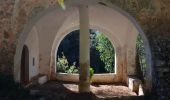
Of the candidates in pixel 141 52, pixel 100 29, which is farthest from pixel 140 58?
pixel 100 29

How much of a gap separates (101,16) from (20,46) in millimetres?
6678

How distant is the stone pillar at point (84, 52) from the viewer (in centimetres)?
1326

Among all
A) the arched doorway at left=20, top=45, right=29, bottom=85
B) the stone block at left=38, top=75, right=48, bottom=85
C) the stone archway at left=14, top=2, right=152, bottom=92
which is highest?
the stone archway at left=14, top=2, right=152, bottom=92

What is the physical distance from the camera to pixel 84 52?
13461 mm

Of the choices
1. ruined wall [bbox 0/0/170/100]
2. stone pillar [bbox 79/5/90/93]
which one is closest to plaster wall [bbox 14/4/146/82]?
stone pillar [bbox 79/5/90/93]

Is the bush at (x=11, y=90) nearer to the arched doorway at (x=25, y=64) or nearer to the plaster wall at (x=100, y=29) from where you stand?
the arched doorway at (x=25, y=64)

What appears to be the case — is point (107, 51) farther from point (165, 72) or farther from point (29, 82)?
point (165, 72)

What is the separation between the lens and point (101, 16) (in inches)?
679

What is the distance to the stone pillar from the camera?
13258mm

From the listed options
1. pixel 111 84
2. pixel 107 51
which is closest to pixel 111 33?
pixel 111 84

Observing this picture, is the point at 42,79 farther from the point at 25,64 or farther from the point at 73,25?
the point at 73,25

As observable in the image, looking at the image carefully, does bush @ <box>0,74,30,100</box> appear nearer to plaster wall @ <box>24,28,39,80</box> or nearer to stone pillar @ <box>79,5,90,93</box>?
Result: stone pillar @ <box>79,5,90,93</box>

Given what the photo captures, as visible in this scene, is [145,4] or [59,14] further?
[59,14]

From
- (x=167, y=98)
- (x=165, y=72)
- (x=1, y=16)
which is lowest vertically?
(x=167, y=98)
